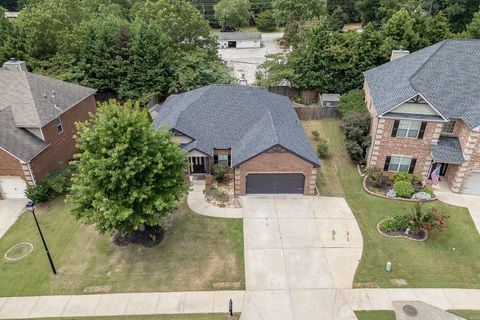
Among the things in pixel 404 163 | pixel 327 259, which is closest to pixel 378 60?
pixel 404 163

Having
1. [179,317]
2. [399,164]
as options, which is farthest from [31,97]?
[399,164]

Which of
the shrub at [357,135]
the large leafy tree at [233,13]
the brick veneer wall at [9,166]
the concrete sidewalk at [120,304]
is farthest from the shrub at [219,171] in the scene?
the large leafy tree at [233,13]

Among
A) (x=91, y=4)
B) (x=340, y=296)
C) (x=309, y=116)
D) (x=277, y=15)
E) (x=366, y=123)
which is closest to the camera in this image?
(x=340, y=296)

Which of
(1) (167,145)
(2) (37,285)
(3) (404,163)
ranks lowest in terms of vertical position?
(2) (37,285)

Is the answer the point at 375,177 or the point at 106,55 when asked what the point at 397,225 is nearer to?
the point at 375,177

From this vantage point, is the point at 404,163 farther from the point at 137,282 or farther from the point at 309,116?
the point at 137,282

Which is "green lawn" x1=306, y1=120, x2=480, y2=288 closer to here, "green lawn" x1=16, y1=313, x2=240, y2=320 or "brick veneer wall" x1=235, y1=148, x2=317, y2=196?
"brick veneer wall" x1=235, y1=148, x2=317, y2=196
